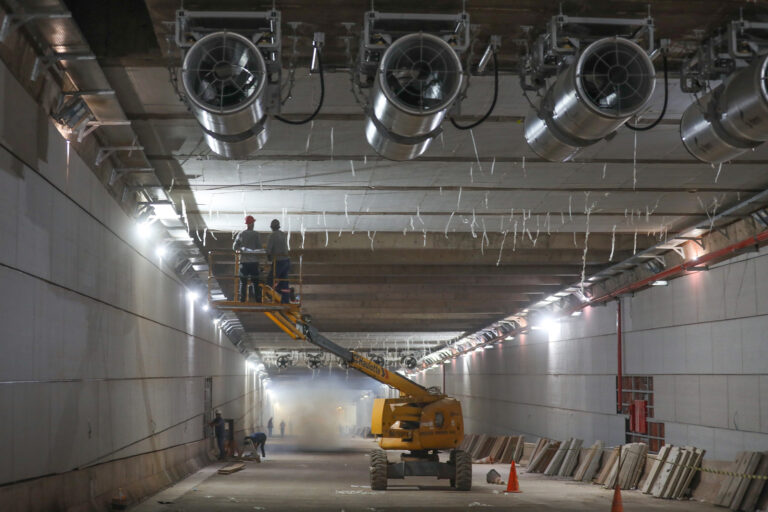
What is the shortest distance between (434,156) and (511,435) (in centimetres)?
2517

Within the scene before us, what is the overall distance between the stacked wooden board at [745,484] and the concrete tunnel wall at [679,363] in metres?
0.36

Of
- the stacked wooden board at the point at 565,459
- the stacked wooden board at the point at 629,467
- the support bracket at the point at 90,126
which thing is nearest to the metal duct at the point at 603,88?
the support bracket at the point at 90,126

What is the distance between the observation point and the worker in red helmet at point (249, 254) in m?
18.3

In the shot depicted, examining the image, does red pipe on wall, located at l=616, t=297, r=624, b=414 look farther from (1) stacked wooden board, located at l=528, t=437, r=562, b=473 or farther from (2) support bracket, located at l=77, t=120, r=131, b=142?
(2) support bracket, located at l=77, t=120, r=131, b=142

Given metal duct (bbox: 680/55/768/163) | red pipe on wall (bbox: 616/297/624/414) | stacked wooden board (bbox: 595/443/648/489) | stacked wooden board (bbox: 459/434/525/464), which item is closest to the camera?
metal duct (bbox: 680/55/768/163)

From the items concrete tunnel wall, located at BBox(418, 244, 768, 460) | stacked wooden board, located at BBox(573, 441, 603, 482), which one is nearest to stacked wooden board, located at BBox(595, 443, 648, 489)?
concrete tunnel wall, located at BBox(418, 244, 768, 460)

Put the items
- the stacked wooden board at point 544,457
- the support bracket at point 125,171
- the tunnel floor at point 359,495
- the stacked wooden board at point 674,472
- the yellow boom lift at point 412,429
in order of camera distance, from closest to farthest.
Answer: the support bracket at point 125,171
the tunnel floor at point 359,495
the stacked wooden board at point 674,472
the yellow boom lift at point 412,429
the stacked wooden board at point 544,457

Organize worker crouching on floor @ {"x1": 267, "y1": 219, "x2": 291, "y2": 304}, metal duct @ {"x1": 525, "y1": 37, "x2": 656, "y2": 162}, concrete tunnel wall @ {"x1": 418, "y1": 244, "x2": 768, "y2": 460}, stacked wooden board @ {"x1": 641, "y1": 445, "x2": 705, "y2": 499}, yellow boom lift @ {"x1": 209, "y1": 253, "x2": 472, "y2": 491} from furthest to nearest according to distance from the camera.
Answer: yellow boom lift @ {"x1": 209, "y1": 253, "x2": 472, "y2": 491} < stacked wooden board @ {"x1": 641, "y1": 445, "x2": 705, "y2": 499} < worker crouching on floor @ {"x1": 267, "y1": 219, "x2": 291, "y2": 304} < concrete tunnel wall @ {"x1": 418, "y1": 244, "x2": 768, "y2": 460} < metal duct @ {"x1": 525, "y1": 37, "x2": 656, "y2": 162}

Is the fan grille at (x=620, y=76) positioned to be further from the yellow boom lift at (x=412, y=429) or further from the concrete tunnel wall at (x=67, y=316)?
the yellow boom lift at (x=412, y=429)

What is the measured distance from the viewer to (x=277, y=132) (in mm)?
13469

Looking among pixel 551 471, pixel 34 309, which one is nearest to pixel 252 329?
pixel 551 471

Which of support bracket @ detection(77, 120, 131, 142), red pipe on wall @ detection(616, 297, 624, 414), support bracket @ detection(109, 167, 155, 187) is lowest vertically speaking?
red pipe on wall @ detection(616, 297, 624, 414)

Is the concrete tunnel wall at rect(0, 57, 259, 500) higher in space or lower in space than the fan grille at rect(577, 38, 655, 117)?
lower

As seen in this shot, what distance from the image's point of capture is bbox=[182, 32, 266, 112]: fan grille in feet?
26.6
